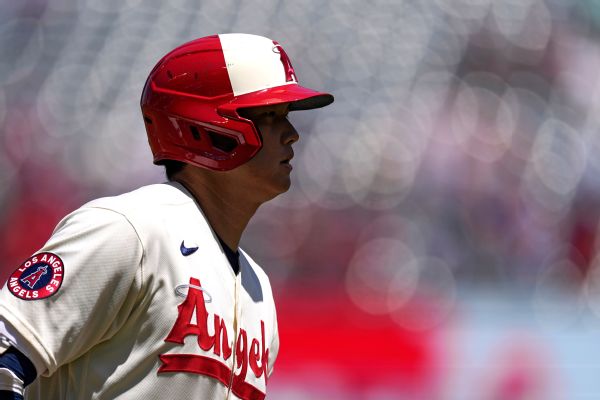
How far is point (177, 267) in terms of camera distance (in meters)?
1.76

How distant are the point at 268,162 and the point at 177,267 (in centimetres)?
37

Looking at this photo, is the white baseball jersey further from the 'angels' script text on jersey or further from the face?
the face

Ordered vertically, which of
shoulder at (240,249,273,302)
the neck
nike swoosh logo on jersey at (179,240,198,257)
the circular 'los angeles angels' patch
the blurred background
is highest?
the circular 'los angeles angels' patch

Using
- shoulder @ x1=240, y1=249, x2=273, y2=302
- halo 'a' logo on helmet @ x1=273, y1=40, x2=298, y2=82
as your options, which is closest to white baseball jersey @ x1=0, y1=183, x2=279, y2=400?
shoulder @ x1=240, y1=249, x2=273, y2=302

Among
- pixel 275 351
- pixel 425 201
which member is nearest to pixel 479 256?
pixel 425 201

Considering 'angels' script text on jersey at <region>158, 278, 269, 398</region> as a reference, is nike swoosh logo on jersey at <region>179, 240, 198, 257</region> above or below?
above

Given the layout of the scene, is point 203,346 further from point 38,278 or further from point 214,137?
point 214,137

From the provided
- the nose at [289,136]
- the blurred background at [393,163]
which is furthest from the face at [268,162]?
the blurred background at [393,163]

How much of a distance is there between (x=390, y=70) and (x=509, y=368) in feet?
14.0

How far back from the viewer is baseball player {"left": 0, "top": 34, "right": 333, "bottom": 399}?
1.60 meters

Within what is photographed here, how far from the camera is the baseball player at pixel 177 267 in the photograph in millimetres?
1599

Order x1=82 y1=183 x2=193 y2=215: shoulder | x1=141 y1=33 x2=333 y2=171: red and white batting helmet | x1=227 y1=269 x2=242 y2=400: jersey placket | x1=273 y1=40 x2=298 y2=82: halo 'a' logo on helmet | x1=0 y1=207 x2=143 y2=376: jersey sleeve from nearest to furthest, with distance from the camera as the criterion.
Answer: x1=0 y1=207 x2=143 y2=376: jersey sleeve, x1=82 y1=183 x2=193 y2=215: shoulder, x1=227 y1=269 x2=242 y2=400: jersey placket, x1=141 y1=33 x2=333 y2=171: red and white batting helmet, x1=273 y1=40 x2=298 y2=82: halo 'a' logo on helmet

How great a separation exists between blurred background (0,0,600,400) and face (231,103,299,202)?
14.1 ft

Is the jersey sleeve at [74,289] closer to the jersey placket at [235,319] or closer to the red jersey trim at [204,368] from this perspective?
the red jersey trim at [204,368]
